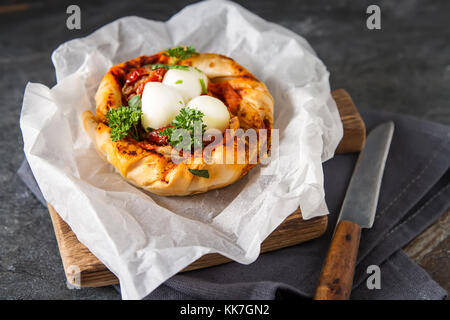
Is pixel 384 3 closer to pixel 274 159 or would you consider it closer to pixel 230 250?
pixel 274 159

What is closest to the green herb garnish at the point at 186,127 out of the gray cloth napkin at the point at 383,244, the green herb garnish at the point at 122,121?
the green herb garnish at the point at 122,121

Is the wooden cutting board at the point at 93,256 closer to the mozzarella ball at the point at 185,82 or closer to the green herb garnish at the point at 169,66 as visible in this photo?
the mozzarella ball at the point at 185,82

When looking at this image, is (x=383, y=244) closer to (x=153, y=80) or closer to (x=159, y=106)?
(x=159, y=106)

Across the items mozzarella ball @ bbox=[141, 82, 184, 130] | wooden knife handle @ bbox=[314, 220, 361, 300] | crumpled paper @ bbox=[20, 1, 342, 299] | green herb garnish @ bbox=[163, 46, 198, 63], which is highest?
green herb garnish @ bbox=[163, 46, 198, 63]

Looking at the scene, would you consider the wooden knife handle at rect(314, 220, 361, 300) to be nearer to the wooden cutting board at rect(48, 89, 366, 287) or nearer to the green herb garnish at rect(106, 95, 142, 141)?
the wooden cutting board at rect(48, 89, 366, 287)

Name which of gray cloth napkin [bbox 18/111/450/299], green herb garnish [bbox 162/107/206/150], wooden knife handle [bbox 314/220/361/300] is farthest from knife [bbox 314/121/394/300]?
green herb garnish [bbox 162/107/206/150]

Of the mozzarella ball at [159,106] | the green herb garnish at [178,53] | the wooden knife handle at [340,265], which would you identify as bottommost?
the wooden knife handle at [340,265]

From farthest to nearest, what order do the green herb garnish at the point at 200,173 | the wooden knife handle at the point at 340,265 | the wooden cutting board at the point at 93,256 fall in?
the green herb garnish at the point at 200,173, the wooden cutting board at the point at 93,256, the wooden knife handle at the point at 340,265

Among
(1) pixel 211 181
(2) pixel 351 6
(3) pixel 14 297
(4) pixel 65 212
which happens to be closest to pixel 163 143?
(1) pixel 211 181
